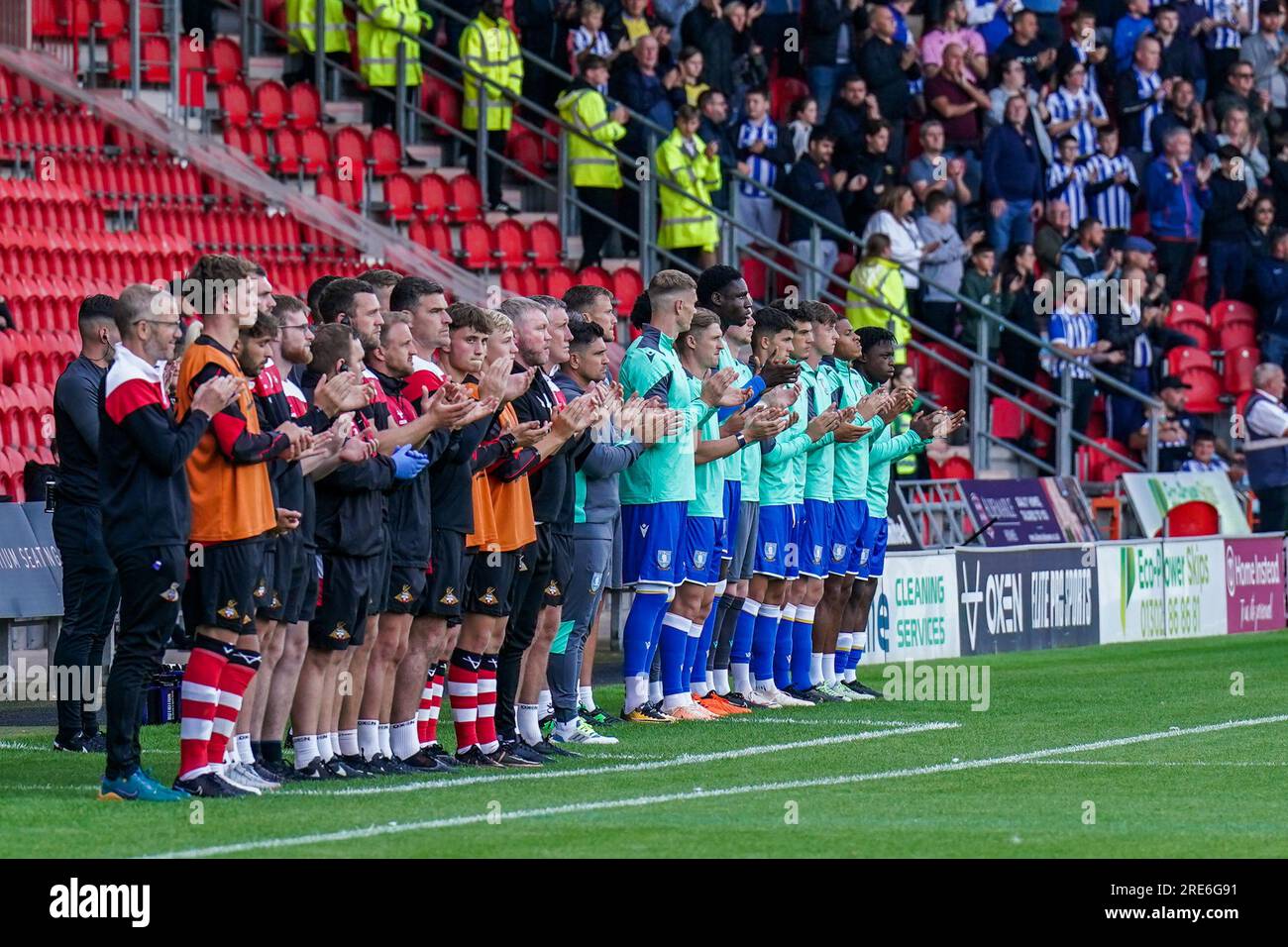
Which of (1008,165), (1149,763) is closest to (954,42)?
(1008,165)

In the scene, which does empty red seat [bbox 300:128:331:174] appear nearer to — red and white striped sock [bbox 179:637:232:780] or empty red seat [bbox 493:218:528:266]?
empty red seat [bbox 493:218:528:266]

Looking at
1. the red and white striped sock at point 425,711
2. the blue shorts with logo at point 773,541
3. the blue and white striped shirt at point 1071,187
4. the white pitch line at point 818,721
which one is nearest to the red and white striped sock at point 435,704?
the red and white striped sock at point 425,711

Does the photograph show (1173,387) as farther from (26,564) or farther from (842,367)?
(26,564)

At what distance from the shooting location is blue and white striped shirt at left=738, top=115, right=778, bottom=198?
2312cm

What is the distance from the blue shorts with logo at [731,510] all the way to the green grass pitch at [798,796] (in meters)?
1.04

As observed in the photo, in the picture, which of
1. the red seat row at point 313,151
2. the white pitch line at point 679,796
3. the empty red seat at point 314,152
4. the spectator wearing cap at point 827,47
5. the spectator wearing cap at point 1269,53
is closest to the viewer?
the white pitch line at point 679,796

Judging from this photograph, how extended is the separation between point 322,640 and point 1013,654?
9735 millimetres

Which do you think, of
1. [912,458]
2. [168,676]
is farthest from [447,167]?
[168,676]

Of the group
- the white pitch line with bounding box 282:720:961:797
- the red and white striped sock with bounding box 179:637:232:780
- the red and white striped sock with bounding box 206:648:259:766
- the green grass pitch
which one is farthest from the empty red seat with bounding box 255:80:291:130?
the red and white striped sock with bounding box 179:637:232:780

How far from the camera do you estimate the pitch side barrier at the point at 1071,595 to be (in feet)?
60.1

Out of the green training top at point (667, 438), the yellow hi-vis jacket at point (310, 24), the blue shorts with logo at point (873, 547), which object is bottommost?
the blue shorts with logo at point (873, 547)

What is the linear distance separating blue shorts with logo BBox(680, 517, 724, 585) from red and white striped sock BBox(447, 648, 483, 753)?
240 cm

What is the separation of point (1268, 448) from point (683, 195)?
614 cm

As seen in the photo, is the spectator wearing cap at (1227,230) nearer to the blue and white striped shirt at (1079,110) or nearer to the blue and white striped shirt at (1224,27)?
the blue and white striped shirt at (1079,110)
